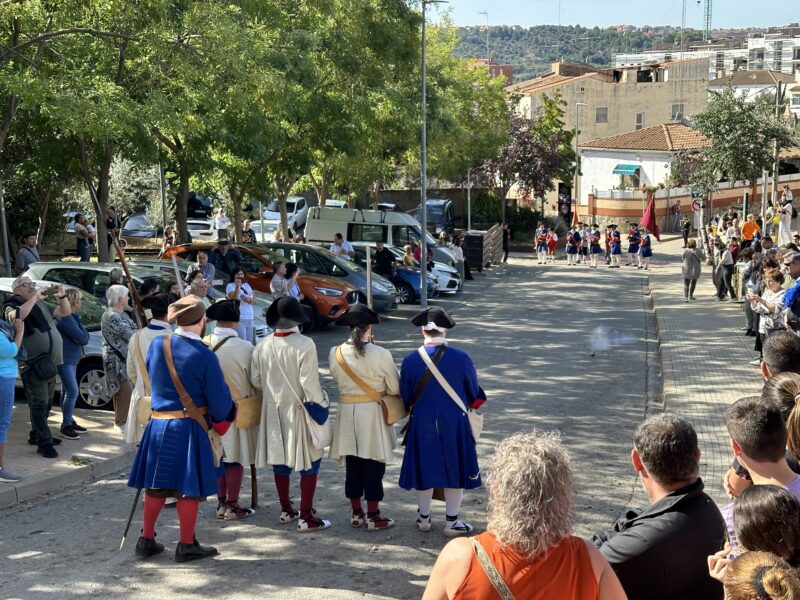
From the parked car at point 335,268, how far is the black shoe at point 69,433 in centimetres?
1079

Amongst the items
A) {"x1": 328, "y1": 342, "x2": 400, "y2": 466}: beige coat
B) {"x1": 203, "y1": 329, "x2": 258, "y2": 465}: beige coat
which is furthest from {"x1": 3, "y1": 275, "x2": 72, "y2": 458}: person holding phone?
{"x1": 328, "y1": 342, "x2": 400, "y2": 466}: beige coat

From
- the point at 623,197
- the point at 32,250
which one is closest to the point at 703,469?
the point at 32,250

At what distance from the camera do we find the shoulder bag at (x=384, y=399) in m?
7.89

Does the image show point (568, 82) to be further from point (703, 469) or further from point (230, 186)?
point (703, 469)

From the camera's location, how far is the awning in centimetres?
5766

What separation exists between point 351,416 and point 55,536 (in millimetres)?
2589

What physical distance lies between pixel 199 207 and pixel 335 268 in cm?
2304

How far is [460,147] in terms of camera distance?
40.4 m

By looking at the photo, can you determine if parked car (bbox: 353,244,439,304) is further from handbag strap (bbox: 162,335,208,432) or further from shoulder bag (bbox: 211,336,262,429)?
handbag strap (bbox: 162,335,208,432)

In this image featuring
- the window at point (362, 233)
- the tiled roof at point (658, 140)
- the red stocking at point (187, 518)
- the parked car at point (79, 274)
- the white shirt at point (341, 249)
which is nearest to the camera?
the red stocking at point (187, 518)

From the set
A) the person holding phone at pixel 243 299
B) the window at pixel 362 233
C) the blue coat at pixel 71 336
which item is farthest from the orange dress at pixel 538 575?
the window at pixel 362 233

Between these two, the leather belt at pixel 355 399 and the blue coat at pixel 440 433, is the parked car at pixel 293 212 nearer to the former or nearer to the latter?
the leather belt at pixel 355 399

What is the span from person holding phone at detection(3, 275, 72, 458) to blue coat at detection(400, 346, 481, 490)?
4.24m

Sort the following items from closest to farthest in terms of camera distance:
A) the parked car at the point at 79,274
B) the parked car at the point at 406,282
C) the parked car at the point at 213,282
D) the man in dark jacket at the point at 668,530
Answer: the man in dark jacket at the point at 668,530 < the parked car at the point at 79,274 < the parked car at the point at 213,282 < the parked car at the point at 406,282
